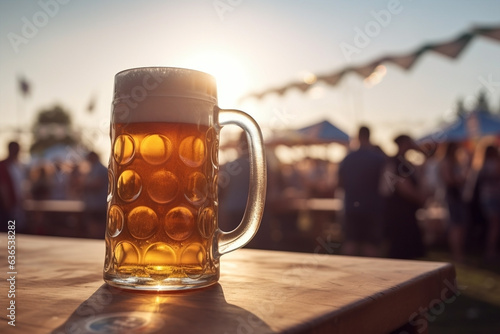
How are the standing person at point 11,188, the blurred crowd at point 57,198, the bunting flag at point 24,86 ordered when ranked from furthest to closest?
the bunting flag at point 24,86 → the blurred crowd at point 57,198 → the standing person at point 11,188

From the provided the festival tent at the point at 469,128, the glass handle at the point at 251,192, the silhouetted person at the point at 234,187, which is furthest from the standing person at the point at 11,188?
the festival tent at the point at 469,128

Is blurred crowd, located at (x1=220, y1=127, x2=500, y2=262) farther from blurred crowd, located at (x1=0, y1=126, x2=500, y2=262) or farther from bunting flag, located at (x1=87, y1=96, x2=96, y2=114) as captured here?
bunting flag, located at (x1=87, y1=96, x2=96, y2=114)

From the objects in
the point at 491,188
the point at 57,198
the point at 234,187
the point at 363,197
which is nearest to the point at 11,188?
the point at 234,187

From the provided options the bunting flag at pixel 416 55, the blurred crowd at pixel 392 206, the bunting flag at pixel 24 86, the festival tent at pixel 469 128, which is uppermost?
the bunting flag at pixel 24 86

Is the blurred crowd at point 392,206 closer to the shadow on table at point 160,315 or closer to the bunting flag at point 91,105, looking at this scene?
the shadow on table at point 160,315

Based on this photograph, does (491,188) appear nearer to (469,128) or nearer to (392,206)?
(392,206)

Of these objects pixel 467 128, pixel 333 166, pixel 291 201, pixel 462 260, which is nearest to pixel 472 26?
pixel 462 260

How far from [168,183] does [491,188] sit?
5444 millimetres

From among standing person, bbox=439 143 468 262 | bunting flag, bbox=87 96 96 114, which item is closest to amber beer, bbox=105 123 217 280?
standing person, bbox=439 143 468 262

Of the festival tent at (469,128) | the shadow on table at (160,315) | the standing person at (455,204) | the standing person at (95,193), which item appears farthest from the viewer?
the festival tent at (469,128)

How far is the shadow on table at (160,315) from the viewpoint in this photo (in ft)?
1.38

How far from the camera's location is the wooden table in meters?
0.44

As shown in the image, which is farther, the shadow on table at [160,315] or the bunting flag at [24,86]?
the bunting flag at [24,86]

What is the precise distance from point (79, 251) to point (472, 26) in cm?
517
